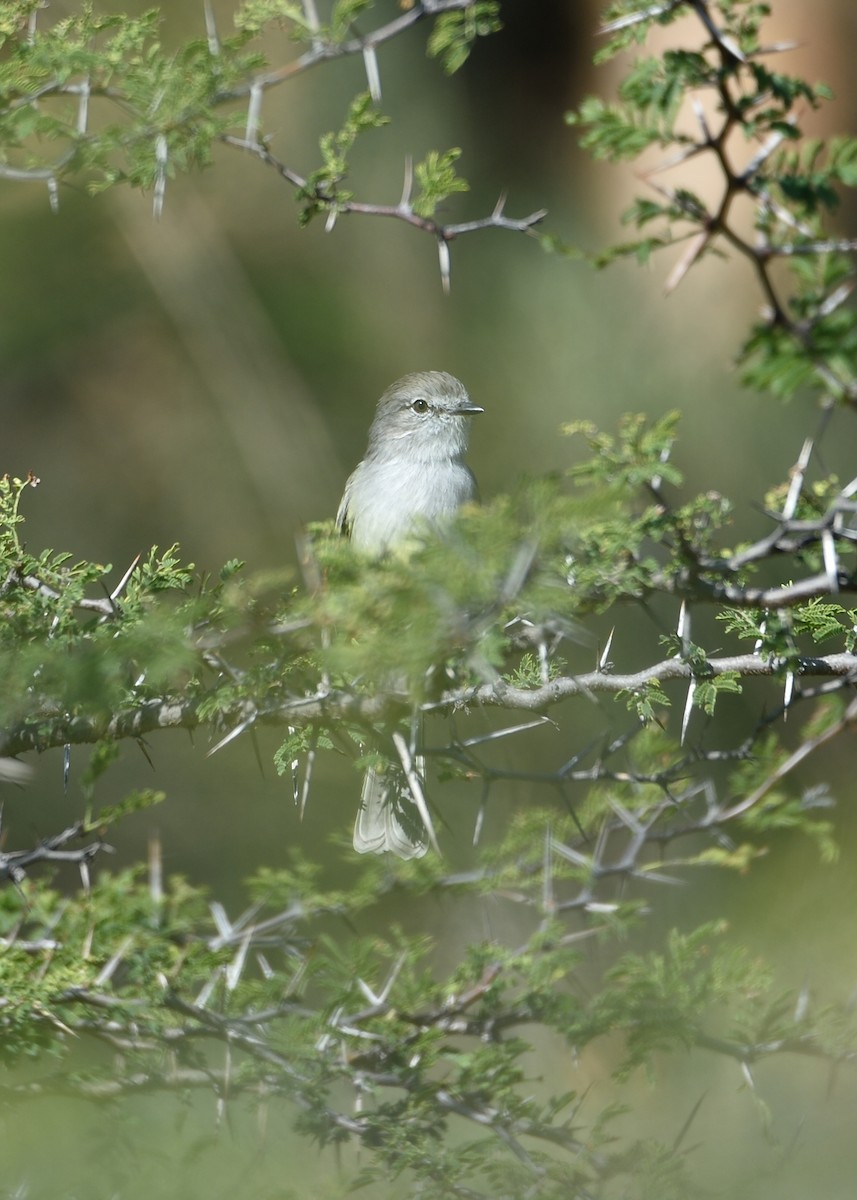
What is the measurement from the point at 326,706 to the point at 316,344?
28.0ft

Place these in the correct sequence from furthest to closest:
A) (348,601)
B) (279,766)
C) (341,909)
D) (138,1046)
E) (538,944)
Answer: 1. (279,766)
2. (341,909)
3. (138,1046)
4. (538,944)
5. (348,601)

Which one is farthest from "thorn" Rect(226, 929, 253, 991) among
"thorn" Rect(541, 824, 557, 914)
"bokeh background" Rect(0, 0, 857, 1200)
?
"bokeh background" Rect(0, 0, 857, 1200)

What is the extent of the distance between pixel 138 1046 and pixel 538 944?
1042 mm

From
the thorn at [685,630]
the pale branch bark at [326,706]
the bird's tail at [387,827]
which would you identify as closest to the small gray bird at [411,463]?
the bird's tail at [387,827]

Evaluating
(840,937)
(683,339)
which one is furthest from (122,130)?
(683,339)

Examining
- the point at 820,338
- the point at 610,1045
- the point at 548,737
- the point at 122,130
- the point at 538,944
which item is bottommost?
the point at 610,1045

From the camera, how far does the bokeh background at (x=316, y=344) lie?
932cm

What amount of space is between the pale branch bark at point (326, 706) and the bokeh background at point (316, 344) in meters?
4.43

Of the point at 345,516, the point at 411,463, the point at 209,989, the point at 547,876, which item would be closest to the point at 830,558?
the point at 547,876

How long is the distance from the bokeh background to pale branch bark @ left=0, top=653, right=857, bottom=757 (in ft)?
14.5

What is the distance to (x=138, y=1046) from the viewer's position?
2.84 meters

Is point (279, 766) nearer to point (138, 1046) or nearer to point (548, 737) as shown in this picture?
point (138, 1046)

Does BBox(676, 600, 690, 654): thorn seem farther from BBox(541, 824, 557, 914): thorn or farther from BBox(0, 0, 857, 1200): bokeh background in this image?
BBox(0, 0, 857, 1200): bokeh background

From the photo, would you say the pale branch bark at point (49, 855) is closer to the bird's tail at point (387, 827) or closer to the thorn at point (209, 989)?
the thorn at point (209, 989)
